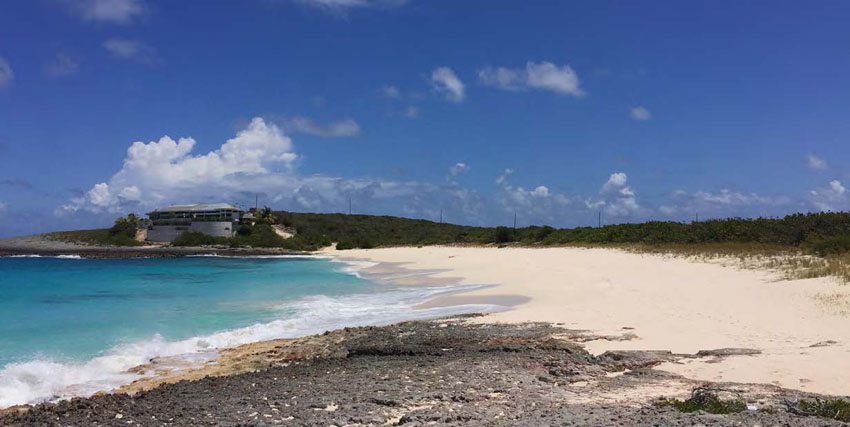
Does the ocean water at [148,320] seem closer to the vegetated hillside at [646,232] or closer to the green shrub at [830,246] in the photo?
the green shrub at [830,246]

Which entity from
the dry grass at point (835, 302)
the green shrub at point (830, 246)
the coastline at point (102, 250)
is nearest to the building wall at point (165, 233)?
the coastline at point (102, 250)

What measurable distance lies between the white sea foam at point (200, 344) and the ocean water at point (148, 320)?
0.8 inches

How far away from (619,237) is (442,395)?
38691 millimetres

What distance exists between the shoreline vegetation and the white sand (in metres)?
1.94

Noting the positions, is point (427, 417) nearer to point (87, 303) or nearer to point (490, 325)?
point (490, 325)

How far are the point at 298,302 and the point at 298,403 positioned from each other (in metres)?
12.8

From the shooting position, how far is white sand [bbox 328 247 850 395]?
707 centimetres

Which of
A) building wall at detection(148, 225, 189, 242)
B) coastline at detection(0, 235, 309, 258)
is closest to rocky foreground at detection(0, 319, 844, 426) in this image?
coastline at detection(0, 235, 309, 258)

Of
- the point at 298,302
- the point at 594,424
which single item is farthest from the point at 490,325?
the point at 298,302

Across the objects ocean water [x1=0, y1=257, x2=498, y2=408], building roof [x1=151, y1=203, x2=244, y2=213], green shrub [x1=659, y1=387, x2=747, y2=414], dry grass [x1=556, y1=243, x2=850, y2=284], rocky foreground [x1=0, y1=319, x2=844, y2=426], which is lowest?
ocean water [x1=0, y1=257, x2=498, y2=408]

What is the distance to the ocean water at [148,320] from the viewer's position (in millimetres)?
9625

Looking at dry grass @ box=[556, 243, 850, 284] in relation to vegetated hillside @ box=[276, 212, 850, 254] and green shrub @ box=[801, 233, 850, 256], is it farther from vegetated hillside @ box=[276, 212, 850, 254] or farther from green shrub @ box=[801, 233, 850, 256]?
vegetated hillside @ box=[276, 212, 850, 254]

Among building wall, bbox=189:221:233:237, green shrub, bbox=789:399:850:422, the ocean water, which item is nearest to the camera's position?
green shrub, bbox=789:399:850:422

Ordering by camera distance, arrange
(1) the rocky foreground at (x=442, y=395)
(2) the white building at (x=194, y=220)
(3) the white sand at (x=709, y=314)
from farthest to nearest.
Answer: (2) the white building at (x=194, y=220) → (3) the white sand at (x=709, y=314) → (1) the rocky foreground at (x=442, y=395)
